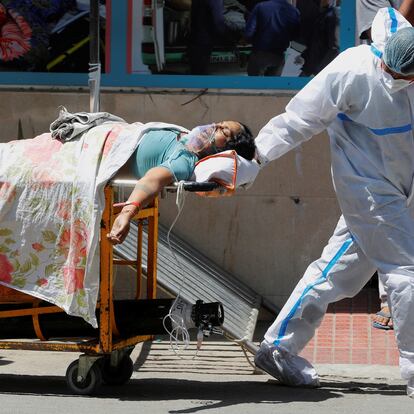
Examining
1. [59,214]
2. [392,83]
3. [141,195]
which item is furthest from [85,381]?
[392,83]

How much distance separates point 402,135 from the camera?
588 centimetres

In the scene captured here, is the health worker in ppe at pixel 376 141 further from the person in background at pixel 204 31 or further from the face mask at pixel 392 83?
the person in background at pixel 204 31

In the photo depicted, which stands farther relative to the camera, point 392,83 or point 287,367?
point 287,367

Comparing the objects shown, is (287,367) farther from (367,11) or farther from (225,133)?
(367,11)

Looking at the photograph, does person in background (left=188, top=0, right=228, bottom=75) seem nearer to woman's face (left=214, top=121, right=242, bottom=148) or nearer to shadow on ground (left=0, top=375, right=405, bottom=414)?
woman's face (left=214, top=121, right=242, bottom=148)

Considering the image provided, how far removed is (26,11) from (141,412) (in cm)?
391

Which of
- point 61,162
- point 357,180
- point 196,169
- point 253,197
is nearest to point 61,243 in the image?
point 61,162

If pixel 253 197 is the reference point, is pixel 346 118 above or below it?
above

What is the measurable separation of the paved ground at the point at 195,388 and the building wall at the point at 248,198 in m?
0.96

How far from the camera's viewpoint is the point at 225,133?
5.86m

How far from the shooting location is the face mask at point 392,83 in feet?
18.9

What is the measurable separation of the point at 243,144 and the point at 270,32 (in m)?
2.65

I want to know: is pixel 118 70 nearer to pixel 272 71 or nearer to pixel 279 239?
pixel 272 71

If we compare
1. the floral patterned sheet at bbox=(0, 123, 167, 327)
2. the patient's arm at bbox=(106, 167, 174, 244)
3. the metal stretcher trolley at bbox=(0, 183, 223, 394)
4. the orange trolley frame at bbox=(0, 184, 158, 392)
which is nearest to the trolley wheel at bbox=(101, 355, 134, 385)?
the metal stretcher trolley at bbox=(0, 183, 223, 394)
